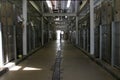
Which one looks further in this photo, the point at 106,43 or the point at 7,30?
the point at 7,30

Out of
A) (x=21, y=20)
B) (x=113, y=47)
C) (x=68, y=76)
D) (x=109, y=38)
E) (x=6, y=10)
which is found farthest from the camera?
(x=21, y=20)

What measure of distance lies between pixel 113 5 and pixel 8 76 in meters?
5.01

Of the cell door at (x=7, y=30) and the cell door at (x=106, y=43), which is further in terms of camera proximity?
the cell door at (x=7, y=30)

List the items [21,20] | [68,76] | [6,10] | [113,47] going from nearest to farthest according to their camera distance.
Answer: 1. [68,76]
2. [113,47]
3. [6,10]
4. [21,20]

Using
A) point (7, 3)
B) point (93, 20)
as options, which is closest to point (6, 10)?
point (7, 3)

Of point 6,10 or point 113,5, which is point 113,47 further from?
point 6,10

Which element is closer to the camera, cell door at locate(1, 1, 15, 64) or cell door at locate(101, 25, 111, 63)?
cell door at locate(101, 25, 111, 63)

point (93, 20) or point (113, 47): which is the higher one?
point (93, 20)

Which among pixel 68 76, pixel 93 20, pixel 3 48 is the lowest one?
pixel 68 76

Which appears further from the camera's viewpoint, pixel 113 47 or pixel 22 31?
pixel 22 31

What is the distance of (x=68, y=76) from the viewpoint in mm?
9688

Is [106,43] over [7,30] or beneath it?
beneath

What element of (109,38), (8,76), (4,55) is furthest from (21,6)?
(8,76)

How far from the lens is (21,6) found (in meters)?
18.1
